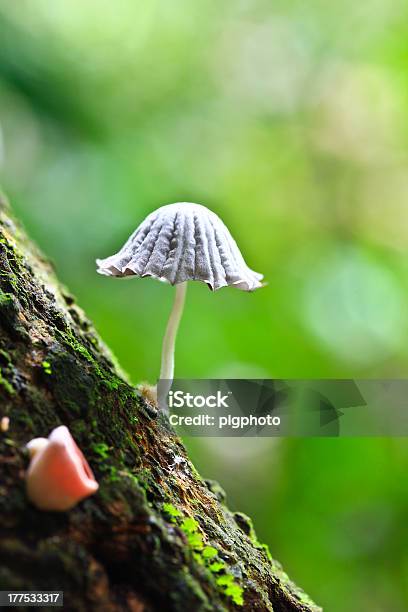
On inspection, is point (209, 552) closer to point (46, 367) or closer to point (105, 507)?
point (105, 507)

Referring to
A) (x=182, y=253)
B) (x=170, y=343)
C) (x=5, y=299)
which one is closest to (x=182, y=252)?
(x=182, y=253)

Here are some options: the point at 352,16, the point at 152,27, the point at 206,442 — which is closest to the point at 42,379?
the point at 206,442

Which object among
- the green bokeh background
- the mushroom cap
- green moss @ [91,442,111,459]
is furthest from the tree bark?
the green bokeh background

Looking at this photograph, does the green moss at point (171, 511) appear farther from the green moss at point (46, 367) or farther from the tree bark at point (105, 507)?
the green moss at point (46, 367)

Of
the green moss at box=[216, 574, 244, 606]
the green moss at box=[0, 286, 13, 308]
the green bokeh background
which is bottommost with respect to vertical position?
the green moss at box=[216, 574, 244, 606]

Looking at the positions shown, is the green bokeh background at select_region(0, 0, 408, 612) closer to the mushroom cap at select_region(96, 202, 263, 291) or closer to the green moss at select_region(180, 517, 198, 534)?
the mushroom cap at select_region(96, 202, 263, 291)

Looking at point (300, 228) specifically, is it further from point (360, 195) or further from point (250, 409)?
point (250, 409)

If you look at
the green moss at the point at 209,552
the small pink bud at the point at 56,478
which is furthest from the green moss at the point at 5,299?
the green moss at the point at 209,552
